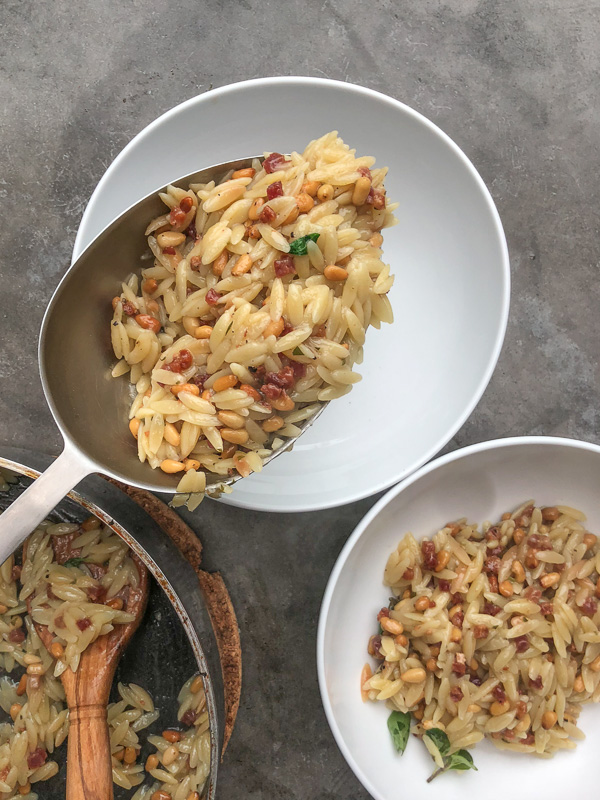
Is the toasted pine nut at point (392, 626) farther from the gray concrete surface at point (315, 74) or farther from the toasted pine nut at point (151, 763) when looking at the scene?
the toasted pine nut at point (151, 763)

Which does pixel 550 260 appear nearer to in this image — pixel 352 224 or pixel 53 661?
pixel 352 224

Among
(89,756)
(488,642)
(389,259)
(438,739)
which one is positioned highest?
(389,259)

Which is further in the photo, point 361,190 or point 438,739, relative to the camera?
point 438,739

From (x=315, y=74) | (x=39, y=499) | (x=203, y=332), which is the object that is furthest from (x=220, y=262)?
(x=315, y=74)

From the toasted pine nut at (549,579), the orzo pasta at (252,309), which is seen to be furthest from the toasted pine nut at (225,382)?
the toasted pine nut at (549,579)

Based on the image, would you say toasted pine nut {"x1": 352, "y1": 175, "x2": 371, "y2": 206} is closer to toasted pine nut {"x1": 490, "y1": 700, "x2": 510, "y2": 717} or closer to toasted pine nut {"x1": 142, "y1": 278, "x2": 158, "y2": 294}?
toasted pine nut {"x1": 142, "y1": 278, "x2": 158, "y2": 294}

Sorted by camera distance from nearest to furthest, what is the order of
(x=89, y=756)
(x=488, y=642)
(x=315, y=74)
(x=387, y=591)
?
(x=89, y=756) → (x=488, y=642) → (x=387, y=591) → (x=315, y=74)

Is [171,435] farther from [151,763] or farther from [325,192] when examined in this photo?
[151,763]
